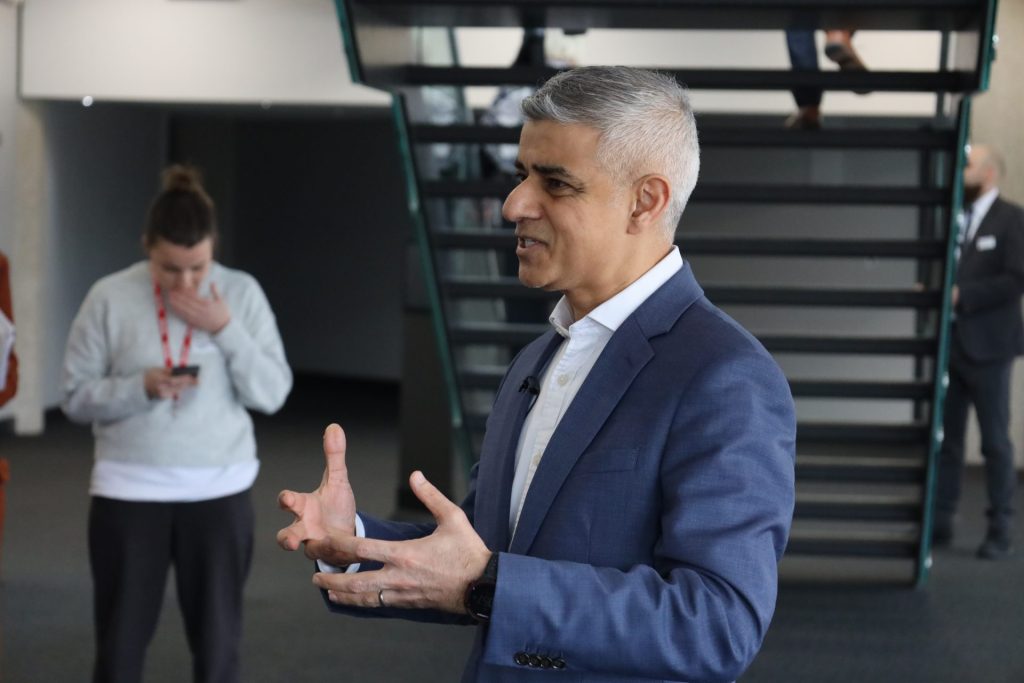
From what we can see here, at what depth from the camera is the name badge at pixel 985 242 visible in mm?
6773

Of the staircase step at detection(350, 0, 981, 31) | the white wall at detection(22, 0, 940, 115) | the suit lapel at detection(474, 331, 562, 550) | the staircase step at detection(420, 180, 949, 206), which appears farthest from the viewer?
the white wall at detection(22, 0, 940, 115)

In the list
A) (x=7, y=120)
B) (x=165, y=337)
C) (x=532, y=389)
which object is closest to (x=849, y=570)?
(x=165, y=337)

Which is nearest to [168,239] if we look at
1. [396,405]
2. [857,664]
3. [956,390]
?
[857,664]

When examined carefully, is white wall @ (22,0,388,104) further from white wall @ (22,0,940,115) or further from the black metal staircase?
the black metal staircase

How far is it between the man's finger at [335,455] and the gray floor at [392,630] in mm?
3167

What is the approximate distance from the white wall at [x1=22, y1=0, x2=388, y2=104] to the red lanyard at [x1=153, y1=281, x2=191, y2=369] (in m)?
6.46

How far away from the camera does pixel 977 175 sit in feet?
22.5

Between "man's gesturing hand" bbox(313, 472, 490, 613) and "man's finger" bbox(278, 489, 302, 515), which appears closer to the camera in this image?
"man's gesturing hand" bbox(313, 472, 490, 613)

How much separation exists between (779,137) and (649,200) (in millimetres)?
3669

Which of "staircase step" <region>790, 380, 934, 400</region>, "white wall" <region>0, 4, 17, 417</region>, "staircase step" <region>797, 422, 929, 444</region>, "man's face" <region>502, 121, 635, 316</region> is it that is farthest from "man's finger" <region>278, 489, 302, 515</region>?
"white wall" <region>0, 4, 17, 417</region>

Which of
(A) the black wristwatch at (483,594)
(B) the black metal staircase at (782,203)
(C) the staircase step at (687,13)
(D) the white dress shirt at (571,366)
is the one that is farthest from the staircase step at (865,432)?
(A) the black wristwatch at (483,594)

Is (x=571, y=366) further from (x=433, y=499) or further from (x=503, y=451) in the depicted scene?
(x=433, y=499)

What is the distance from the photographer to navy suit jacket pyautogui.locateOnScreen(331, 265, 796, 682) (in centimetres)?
156

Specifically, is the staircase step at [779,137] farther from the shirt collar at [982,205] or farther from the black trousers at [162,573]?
the black trousers at [162,573]
